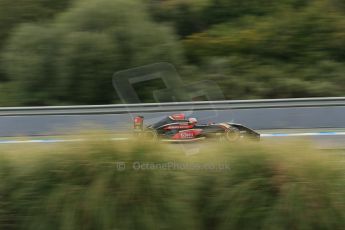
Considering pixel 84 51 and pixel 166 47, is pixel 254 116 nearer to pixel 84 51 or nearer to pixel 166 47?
pixel 166 47

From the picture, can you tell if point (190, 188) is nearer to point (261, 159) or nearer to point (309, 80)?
point (261, 159)

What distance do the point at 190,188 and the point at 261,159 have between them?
69 centimetres

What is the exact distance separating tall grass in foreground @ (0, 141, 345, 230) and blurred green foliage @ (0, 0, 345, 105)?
379 inches

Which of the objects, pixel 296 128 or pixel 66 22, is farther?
pixel 66 22

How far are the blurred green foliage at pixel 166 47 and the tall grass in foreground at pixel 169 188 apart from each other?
31.6 feet

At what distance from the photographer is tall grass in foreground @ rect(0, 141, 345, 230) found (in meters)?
5.32

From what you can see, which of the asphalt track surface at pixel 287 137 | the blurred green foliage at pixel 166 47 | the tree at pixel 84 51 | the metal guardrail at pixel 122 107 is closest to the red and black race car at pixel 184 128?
the asphalt track surface at pixel 287 137

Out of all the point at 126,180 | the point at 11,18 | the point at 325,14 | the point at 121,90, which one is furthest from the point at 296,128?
the point at 11,18

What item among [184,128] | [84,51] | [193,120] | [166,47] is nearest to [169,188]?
[184,128]

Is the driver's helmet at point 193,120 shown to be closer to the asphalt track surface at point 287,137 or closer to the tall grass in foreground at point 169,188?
the asphalt track surface at point 287,137

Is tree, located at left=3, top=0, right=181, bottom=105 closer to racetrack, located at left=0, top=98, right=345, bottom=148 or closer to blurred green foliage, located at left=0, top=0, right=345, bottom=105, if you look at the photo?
blurred green foliage, located at left=0, top=0, right=345, bottom=105

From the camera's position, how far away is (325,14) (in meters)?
17.5

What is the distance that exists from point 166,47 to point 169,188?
1080 cm

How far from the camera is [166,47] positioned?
15938 millimetres
